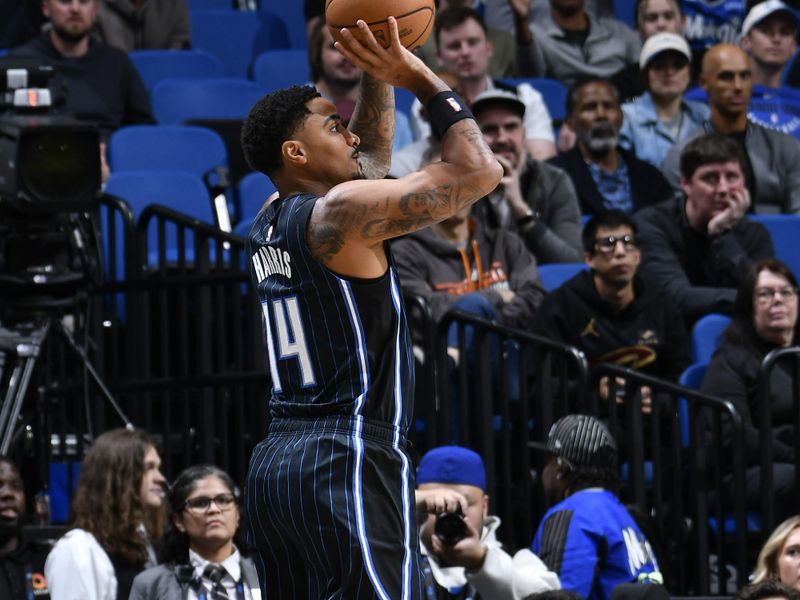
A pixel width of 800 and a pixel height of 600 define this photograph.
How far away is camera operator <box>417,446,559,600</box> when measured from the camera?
6.05 metres

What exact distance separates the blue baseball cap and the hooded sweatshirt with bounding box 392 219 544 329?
1.61 meters

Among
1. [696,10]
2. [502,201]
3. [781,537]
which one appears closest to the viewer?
[781,537]

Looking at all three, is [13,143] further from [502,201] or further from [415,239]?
[502,201]

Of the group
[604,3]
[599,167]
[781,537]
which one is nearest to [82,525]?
[781,537]

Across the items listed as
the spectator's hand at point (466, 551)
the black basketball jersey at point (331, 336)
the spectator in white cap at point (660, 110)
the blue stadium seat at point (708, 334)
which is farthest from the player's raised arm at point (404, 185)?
the spectator in white cap at point (660, 110)

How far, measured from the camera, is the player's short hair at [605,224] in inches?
326

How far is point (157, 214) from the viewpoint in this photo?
834 centimetres

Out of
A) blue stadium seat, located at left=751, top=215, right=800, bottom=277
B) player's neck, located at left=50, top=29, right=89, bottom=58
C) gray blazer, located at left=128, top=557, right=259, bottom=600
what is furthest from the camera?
player's neck, located at left=50, top=29, right=89, bottom=58

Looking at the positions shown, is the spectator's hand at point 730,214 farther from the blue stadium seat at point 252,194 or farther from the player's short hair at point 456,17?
the blue stadium seat at point 252,194

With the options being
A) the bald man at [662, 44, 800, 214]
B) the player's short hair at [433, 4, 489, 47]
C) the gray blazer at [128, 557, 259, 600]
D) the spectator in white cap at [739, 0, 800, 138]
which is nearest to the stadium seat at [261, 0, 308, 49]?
the player's short hair at [433, 4, 489, 47]

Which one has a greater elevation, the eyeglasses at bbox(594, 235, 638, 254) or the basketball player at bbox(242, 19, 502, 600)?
the eyeglasses at bbox(594, 235, 638, 254)

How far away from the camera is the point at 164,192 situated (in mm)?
9367

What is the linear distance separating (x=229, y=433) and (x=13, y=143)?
2241mm

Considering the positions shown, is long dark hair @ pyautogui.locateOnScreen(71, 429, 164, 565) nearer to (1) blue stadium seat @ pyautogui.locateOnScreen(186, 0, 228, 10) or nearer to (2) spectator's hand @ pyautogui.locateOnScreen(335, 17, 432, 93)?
(2) spectator's hand @ pyautogui.locateOnScreen(335, 17, 432, 93)
